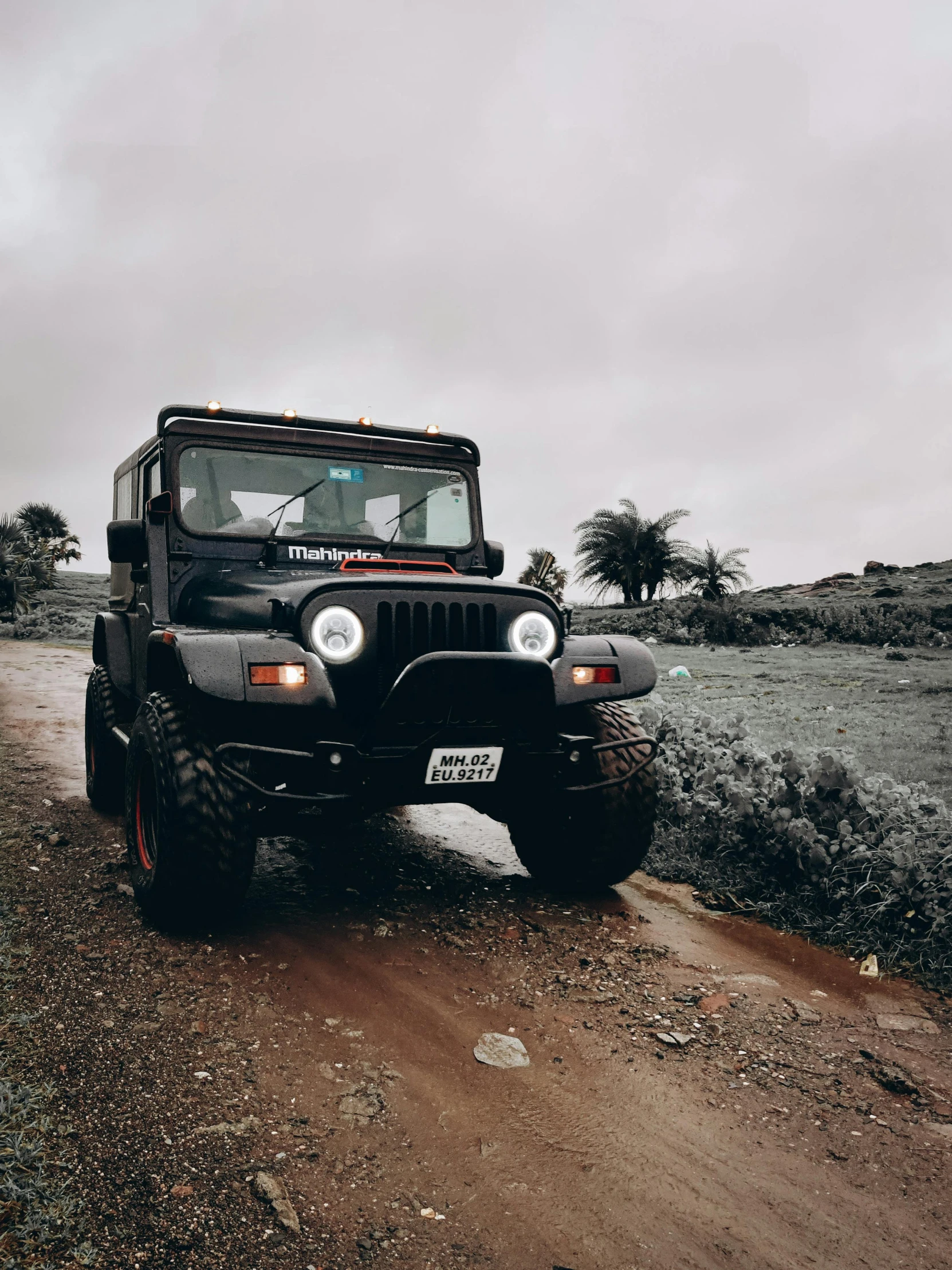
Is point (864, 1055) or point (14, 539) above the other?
point (14, 539)

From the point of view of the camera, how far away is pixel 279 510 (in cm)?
480

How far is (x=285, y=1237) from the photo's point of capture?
2.08m

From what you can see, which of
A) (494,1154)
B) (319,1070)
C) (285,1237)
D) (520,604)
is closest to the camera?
(285,1237)

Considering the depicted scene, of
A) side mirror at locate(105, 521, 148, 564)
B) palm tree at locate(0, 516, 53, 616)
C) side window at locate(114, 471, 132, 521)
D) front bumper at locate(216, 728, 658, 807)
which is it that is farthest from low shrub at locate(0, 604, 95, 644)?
front bumper at locate(216, 728, 658, 807)

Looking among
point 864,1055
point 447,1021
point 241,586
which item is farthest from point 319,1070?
point 241,586

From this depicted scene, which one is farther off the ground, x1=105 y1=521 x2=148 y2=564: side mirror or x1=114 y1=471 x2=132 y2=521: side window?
x1=114 y1=471 x2=132 y2=521: side window

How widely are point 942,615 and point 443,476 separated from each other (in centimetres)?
1428

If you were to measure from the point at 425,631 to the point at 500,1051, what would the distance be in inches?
62.4

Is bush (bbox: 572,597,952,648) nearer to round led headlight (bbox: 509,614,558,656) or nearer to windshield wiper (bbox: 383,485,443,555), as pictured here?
windshield wiper (bbox: 383,485,443,555)

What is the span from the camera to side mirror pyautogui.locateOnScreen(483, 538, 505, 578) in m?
5.30

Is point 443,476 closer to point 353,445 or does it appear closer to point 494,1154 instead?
point 353,445

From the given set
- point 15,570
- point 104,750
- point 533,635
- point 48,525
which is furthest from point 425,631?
point 48,525

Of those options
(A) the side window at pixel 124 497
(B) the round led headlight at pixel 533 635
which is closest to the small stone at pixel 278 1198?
(B) the round led headlight at pixel 533 635

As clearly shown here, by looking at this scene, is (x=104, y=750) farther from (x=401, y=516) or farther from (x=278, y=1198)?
(x=278, y=1198)
